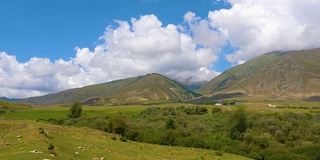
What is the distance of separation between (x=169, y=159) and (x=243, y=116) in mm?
69433

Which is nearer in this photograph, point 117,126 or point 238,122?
point 117,126

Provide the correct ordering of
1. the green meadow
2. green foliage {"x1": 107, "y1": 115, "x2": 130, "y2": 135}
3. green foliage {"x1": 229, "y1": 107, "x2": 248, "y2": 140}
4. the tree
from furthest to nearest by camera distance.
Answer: the tree < green foliage {"x1": 229, "y1": 107, "x2": 248, "y2": 140} < green foliage {"x1": 107, "y1": 115, "x2": 130, "y2": 135} < the green meadow

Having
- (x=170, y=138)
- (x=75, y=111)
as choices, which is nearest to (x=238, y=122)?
(x=170, y=138)

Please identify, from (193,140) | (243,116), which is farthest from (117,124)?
(243,116)

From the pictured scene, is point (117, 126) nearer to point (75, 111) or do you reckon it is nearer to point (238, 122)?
point (238, 122)

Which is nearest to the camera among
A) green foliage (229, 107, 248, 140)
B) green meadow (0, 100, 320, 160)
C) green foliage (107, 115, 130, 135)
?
green meadow (0, 100, 320, 160)

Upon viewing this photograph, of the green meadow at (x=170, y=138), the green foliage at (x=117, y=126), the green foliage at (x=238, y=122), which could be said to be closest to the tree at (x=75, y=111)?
the green meadow at (x=170, y=138)

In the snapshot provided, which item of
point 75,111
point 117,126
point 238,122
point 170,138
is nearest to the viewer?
point 170,138

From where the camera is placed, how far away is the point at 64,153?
33.4 meters

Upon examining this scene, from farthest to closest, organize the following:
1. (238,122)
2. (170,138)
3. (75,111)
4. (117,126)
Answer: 1. (75,111)
2. (238,122)
3. (117,126)
4. (170,138)

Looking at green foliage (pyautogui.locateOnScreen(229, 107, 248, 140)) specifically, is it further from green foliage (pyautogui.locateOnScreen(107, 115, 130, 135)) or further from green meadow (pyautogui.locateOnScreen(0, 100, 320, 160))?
green foliage (pyautogui.locateOnScreen(107, 115, 130, 135))

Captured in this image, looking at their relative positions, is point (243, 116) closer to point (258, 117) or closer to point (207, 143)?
point (258, 117)

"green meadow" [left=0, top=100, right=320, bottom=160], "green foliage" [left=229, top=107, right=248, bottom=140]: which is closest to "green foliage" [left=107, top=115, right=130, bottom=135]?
"green meadow" [left=0, top=100, right=320, bottom=160]

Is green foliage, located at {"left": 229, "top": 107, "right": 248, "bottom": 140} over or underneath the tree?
underneath
